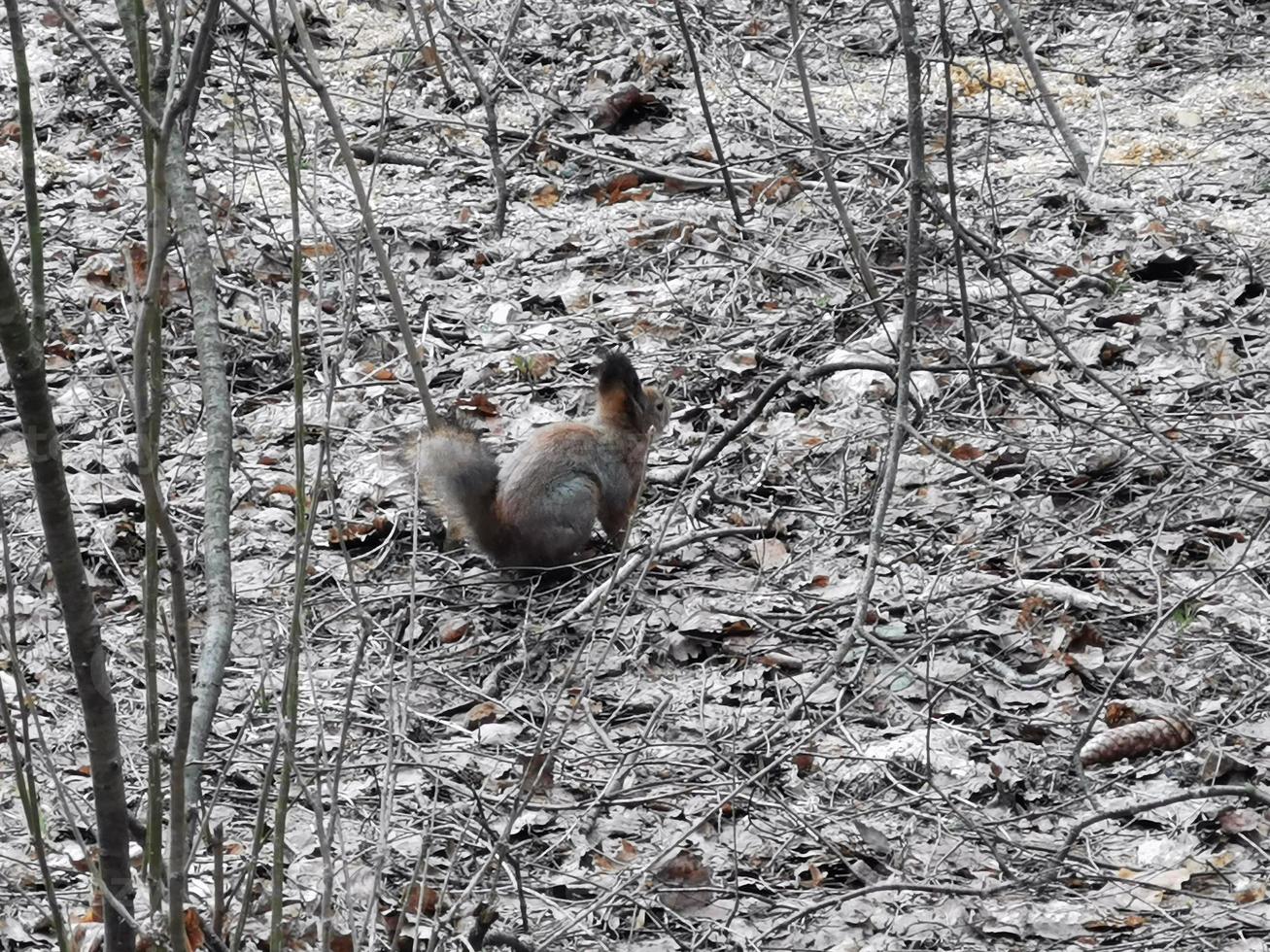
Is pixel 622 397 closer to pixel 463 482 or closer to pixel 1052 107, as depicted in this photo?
pixel 463 482

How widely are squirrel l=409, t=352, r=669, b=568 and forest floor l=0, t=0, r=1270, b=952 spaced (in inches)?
9.1

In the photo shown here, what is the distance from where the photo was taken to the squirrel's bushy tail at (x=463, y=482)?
5.12 m

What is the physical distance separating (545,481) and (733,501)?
2.95 ft

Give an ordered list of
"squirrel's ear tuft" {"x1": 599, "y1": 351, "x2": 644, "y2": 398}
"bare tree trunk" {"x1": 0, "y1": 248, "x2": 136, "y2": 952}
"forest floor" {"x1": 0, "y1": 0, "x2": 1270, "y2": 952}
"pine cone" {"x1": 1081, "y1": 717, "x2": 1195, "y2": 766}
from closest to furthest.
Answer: "bare tree trunk" {"x1": 0, "y1": 248, "x2": 136, "y2": 952} → "forest floor" {"x1": 0, "y1": 0, "x2": 1270, "y2": 952} → "pine cone" {"x1": 1081, "y1": 717, "x2": 1195, "y2": 766} → "squirrel's ear tuft" {"x1": 599, "y1": 351, "x2": 644, "y2": 398}

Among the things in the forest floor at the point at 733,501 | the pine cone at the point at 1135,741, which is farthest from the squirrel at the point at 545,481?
the pine cone at the point at 1135,741

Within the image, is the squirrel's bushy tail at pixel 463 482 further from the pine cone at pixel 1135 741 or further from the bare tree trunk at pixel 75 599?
the bare tree trunk at pixel 75 599

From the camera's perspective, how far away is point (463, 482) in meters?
5.14

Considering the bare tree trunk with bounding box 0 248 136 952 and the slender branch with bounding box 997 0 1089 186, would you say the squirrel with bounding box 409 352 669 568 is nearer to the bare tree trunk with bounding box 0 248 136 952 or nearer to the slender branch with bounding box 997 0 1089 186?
the bare tree trunk with bounding box 0 248 136 952

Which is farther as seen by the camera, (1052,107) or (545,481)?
(1052,107)

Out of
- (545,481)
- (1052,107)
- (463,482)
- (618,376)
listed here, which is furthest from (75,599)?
(1052,107)

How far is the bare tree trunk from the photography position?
199cm

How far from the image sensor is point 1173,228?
743cm

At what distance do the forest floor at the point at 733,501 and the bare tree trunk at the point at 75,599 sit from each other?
0.23m

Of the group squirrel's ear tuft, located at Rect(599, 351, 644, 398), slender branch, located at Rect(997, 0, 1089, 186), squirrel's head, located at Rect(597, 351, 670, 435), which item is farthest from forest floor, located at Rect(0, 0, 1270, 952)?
squirrel's ear tuft, located at Rect(599, 351, 644, 398)
